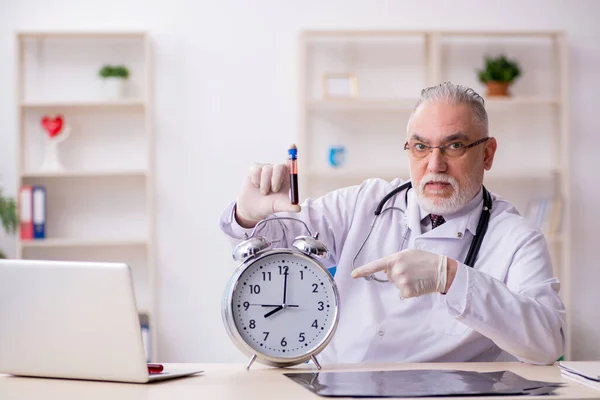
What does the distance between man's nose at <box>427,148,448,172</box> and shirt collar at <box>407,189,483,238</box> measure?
116mm

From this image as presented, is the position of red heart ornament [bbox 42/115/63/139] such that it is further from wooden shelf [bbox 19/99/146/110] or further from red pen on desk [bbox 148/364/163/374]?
red pen on desk [bbox 148/364/163/374]

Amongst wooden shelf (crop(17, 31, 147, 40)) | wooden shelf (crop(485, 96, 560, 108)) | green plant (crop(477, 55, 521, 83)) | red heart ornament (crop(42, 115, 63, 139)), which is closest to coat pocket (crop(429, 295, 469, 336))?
wooden shelf (crop(485, 96, 560, 108))

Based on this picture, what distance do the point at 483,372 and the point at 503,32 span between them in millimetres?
3360

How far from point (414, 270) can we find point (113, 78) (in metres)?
3.28

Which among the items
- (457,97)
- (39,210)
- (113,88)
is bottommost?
(39,210)

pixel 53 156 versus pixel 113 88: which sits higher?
pixel 113 88

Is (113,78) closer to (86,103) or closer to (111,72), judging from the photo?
(111,72)

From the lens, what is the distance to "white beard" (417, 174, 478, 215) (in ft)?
7.27

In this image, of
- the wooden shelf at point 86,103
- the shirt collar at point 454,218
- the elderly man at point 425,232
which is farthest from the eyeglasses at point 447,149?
the wooden shelf at point 86,103

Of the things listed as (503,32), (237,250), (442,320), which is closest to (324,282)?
(237,250)

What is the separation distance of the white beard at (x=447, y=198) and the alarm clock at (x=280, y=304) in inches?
23.4

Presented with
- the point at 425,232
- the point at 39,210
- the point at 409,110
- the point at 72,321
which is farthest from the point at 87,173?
the point at 72,321

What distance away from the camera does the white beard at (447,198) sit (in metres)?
2.22

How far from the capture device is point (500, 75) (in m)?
4.64
